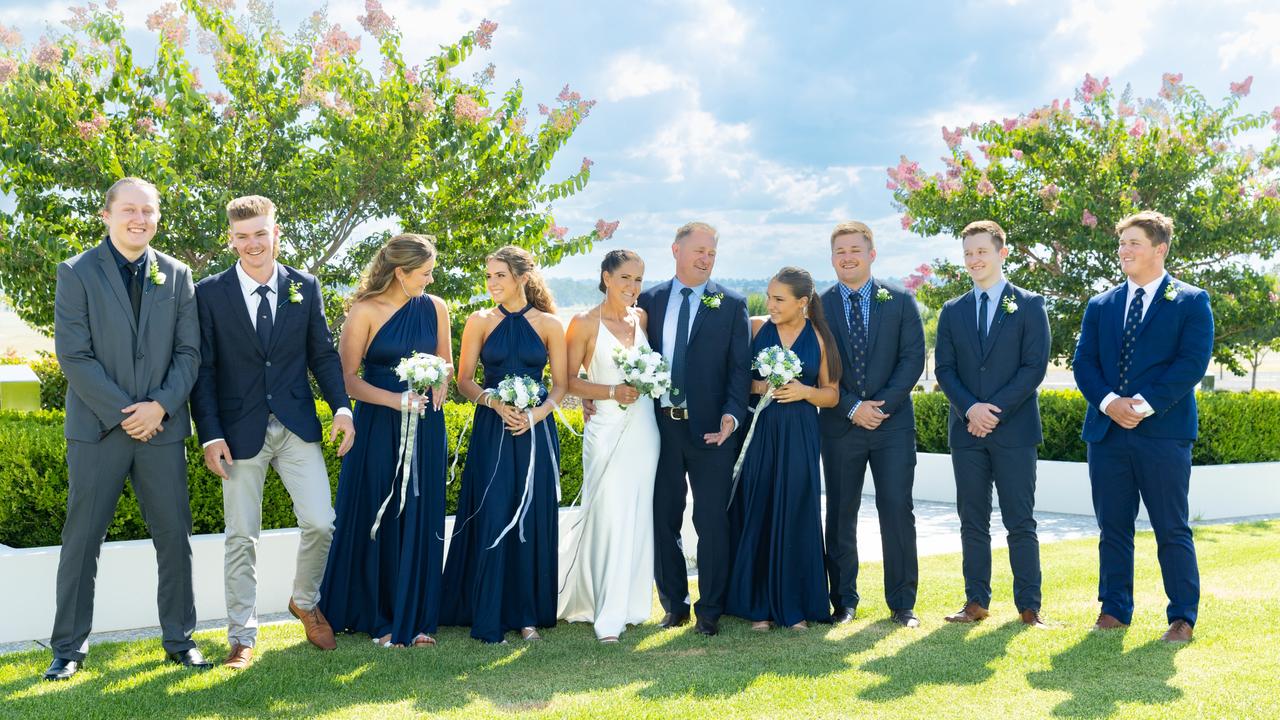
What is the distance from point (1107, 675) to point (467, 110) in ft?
25.8

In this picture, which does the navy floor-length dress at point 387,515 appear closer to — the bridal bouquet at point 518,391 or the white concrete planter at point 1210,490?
the bridal bouquet at point 518,391

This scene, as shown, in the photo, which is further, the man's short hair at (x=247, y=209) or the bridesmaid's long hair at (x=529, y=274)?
the bridesmaid's long hair at (x=529, y=274)

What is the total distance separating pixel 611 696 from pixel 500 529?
1.55 metres

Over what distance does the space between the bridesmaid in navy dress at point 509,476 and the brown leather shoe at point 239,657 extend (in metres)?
1.23

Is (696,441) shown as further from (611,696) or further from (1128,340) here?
(1128,340)

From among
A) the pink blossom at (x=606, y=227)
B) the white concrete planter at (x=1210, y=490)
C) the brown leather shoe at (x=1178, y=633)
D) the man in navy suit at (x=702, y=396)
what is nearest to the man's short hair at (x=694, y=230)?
the man in navy suit at (x=702, y=396)

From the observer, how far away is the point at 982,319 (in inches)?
266

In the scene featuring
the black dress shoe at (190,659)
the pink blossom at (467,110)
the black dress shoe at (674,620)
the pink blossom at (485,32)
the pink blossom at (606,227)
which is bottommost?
the black dress shoe at (674,620)

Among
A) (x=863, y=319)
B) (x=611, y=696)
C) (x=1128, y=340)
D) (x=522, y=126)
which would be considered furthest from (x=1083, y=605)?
(x=522, y=126)

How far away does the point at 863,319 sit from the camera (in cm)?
673

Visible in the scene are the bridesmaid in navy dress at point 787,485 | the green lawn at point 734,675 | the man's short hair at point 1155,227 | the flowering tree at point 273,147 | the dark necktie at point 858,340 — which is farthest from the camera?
the flowering tree at point 273,147

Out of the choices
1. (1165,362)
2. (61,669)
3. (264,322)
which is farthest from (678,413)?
(61,669)

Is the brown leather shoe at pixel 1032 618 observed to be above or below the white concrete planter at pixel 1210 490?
below

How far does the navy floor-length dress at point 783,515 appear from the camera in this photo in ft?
21.5
